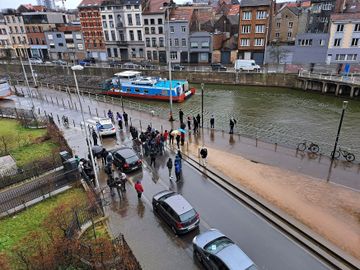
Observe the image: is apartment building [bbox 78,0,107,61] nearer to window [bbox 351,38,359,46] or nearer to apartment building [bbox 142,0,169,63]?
apartment building [bbox 142,0,169,63]

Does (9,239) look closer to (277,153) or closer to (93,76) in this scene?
(277,153)

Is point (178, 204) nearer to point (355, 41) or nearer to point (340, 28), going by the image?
point (340, 28)

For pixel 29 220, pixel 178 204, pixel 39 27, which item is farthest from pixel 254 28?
pixel 39 27

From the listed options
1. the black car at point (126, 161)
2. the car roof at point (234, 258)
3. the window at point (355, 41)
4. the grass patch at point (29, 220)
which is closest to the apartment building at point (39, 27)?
the black car at point (126, 161)

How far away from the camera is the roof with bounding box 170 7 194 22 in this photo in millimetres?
58406

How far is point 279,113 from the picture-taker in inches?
1388

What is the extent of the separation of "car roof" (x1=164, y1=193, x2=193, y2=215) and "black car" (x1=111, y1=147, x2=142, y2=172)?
561 centimetres

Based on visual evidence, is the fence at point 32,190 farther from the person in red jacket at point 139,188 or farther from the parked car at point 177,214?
the parked car at point 177,214

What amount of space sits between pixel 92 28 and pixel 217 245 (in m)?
70.7

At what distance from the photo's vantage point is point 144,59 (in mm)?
66000

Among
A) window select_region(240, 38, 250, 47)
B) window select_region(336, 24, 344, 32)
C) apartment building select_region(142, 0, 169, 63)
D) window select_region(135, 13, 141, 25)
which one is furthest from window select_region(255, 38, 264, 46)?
window select_region(135, 13, 141, 25)

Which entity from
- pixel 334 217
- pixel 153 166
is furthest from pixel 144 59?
pixel 334 217

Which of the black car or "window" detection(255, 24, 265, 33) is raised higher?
"window" detection(255, 24, 265, 33)

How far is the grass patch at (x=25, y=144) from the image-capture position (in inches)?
809
